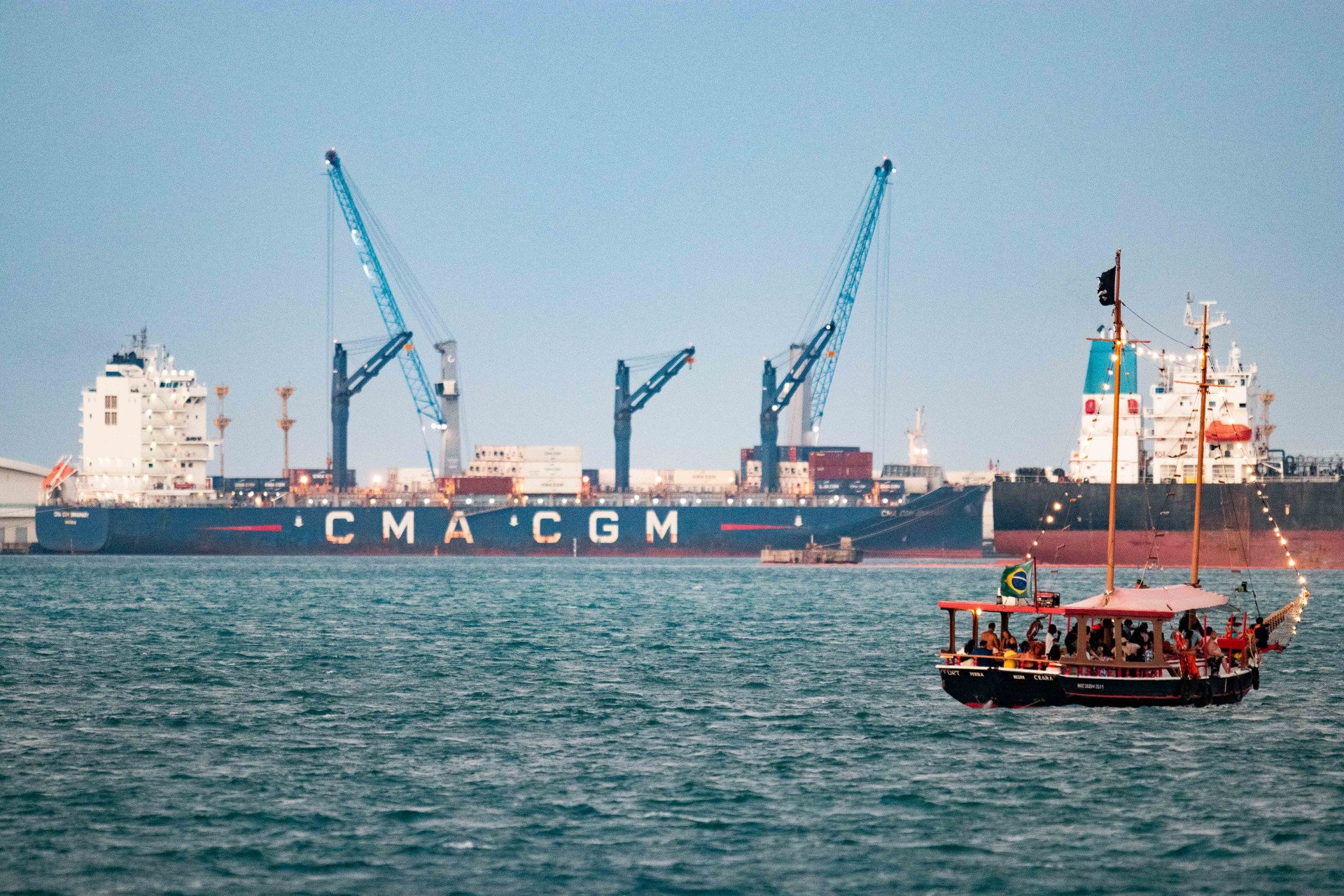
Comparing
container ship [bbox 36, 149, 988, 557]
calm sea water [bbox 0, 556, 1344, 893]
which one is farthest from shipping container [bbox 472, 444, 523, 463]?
calm sea water [bbox 0, 556, 1344, 893]

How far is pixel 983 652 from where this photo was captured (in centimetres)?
3912

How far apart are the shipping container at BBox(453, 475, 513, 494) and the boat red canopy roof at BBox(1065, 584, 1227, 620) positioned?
11258 cm

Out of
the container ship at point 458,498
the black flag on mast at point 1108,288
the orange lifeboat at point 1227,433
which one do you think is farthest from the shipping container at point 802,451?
the black flag on mast at point 1108,288

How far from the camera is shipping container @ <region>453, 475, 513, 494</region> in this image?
491 feet

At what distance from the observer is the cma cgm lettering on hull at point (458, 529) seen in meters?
141

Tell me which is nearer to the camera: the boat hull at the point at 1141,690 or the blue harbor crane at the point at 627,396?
the boat hull at the point at 1141,690

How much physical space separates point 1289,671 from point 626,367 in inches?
4544

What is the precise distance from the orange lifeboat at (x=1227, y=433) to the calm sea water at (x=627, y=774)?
52.3 m

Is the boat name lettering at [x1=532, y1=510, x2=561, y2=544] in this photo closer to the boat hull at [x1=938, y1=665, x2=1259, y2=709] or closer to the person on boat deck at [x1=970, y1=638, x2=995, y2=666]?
the boat hull at [x1=938, y1=665, x2=1259, y2=709]

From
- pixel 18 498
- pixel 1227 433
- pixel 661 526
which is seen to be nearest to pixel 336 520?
pixel 661 526

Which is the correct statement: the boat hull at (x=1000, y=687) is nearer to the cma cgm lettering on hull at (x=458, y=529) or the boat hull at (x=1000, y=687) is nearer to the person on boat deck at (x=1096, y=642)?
the person on boat deck at (x=1096, y=642)

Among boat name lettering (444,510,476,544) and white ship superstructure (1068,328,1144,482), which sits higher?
white ship superstructure (1068,328,1144,482)

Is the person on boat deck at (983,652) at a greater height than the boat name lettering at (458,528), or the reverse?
the person on boat deck at (983,652)

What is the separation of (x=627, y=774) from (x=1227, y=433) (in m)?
90.1
